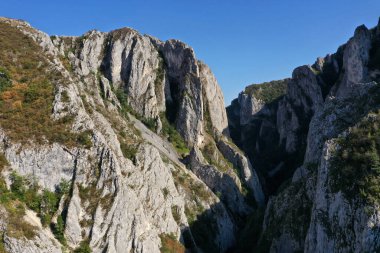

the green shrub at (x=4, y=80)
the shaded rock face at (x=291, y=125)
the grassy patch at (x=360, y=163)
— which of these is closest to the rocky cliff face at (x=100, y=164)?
the green shrub at (x=4, y=80)

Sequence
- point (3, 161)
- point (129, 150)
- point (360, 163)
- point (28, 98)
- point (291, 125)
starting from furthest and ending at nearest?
1. point (291, 125)
2. point (129, 150)
3. point (28, 98)
4. point (3, 161)
5. point (360, 163)

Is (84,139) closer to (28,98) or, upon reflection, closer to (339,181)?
(28,98)

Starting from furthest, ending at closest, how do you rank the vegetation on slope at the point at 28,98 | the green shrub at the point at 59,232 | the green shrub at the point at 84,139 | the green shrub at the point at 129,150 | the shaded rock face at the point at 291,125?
the shaded rock face at the point at 291,125, the green shrub at the point at 129,150, the green shrub at the point at 84,139, the vegetation on slope at the point at 28,98, the green shrub at the point at 59,232

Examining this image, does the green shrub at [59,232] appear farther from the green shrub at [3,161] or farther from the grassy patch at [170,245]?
the grassy patch at [170,245]

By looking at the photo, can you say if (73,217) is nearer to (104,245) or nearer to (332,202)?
(104,245)

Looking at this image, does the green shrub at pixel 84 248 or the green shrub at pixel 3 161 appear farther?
the green shrub at pixel 3 161

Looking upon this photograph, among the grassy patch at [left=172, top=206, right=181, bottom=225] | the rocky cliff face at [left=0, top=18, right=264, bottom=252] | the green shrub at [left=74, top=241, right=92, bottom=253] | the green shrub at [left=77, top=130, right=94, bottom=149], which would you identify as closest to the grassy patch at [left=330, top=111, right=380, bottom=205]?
the rocky cliff face at [left=0, top=18, right=264, bottom=252]

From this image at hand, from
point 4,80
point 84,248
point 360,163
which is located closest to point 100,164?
point 84,248

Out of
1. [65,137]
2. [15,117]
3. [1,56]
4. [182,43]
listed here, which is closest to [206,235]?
[65,137]
